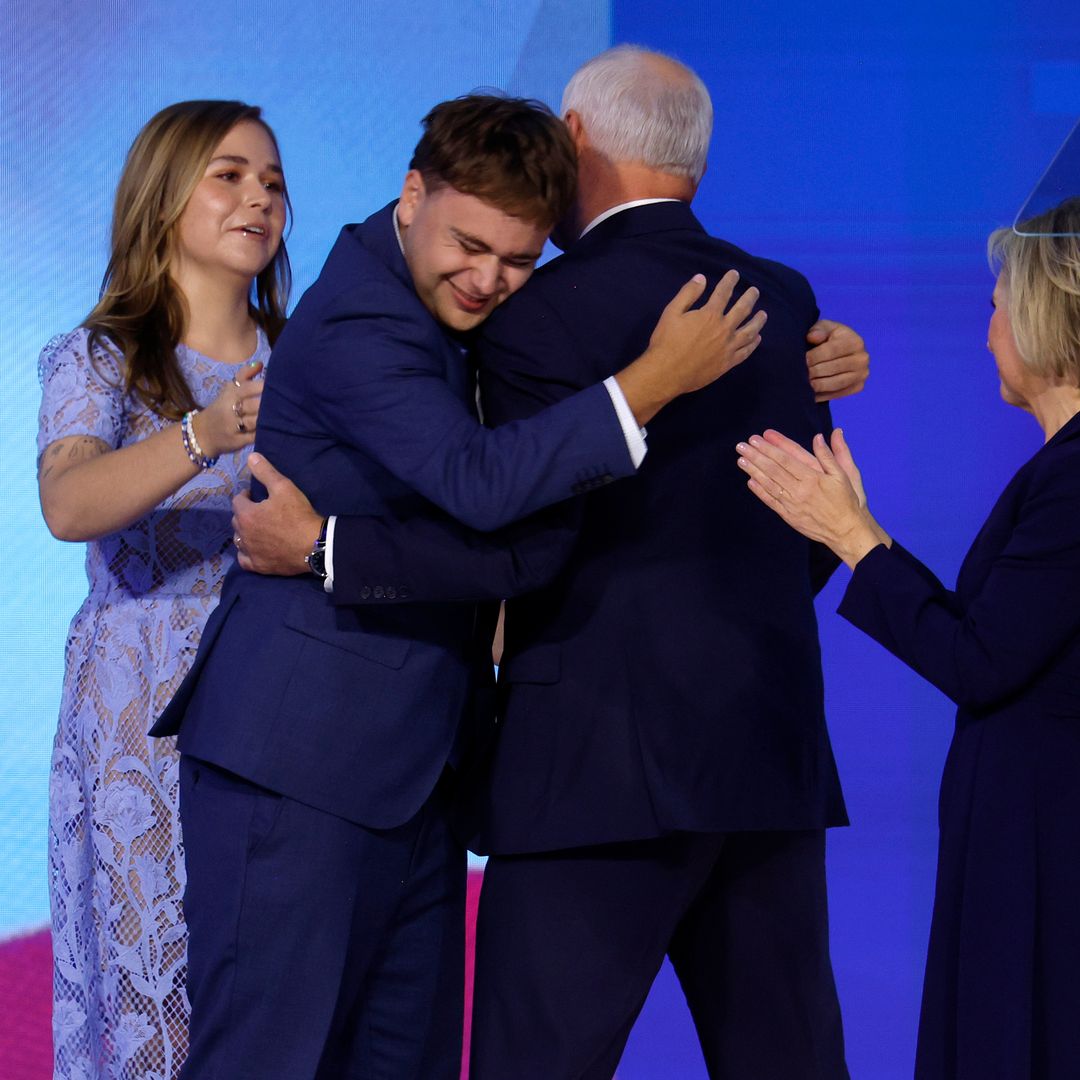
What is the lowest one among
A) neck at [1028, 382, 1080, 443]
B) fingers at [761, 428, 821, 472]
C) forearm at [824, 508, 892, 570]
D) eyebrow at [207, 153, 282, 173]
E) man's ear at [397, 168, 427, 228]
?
forearm at [824, 508, 892, 570]

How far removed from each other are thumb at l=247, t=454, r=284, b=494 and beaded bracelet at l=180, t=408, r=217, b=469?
376mm

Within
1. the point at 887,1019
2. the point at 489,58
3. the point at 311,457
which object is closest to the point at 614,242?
the point at 311,457

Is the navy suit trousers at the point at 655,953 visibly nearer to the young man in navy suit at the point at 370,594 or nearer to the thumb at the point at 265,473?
the young man in navy suit at the point at 370,594

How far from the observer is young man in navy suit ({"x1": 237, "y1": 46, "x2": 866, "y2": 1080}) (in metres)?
1.67

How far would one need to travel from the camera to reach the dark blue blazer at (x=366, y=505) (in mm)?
1557

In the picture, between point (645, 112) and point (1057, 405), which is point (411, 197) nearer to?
point (645, 112)

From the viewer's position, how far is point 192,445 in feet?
6.84

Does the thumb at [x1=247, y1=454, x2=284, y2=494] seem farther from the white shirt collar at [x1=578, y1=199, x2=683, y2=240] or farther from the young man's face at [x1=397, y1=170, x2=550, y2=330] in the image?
the white shirt collar at [x1=578, y1=199, x2=683, y2=240]

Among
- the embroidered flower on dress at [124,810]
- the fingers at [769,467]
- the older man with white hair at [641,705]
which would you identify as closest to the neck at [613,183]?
the older man with white hair at [641,705]

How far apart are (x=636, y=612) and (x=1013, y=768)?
0.45 meters

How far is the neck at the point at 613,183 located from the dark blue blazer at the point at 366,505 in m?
0.24

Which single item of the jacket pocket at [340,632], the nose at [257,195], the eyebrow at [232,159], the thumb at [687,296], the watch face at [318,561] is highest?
the eyebrow at [232,159]

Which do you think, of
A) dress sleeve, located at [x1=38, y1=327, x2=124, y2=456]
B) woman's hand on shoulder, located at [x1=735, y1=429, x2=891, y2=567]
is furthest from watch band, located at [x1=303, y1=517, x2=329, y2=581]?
dress sleeve, located at [x1=38, y1=327, x2=124, y2=456]

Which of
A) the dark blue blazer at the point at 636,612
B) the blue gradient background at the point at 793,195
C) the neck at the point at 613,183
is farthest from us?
the blue gradient background at the point at 793,195
